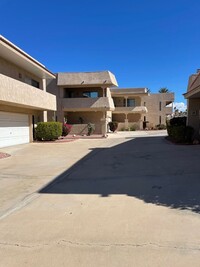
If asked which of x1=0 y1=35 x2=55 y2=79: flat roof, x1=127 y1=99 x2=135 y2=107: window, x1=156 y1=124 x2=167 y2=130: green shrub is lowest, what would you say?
x1=156 y1=124 x2=167 y2=130: green shrub

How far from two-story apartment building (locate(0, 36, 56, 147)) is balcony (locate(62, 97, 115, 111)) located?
295 inches

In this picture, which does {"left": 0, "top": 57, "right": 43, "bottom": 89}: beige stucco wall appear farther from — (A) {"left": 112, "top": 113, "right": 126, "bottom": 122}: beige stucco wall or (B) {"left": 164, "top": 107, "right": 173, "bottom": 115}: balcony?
(B) {"left": 164, "top": 107, "right": 173, "bottom": 115}: balcony

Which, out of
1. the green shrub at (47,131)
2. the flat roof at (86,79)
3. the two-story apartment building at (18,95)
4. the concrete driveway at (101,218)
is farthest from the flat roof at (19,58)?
the concrete driveway at (101,218)

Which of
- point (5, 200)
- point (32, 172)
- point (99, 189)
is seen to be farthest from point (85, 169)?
point (5, 200)

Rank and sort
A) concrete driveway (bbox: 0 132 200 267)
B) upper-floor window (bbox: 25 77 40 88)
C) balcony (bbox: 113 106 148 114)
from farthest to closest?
balcony (bbox: 113 106 148 114) < upper-floor window (bbox: 25 77 40 88) < concrete driveway (bbox: 0 132 200 267)

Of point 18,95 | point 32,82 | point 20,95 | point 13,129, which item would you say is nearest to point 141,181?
point 18,95

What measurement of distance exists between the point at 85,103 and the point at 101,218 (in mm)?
26610

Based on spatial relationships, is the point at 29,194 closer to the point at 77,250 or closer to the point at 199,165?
the point at 77,250

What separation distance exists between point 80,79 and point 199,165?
23353mm

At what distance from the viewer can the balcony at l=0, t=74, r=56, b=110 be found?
14247 mm

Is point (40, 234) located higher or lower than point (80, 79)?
lower

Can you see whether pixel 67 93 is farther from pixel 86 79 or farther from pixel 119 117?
pixel 119 117

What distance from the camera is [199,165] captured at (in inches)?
370

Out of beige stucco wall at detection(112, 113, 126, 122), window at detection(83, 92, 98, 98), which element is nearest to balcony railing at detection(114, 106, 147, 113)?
beige stucco wall at detection(112, 113, 126, 122)
